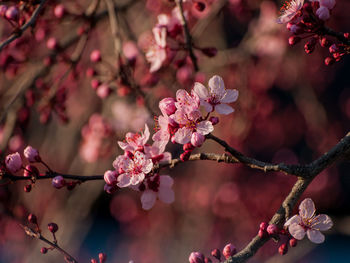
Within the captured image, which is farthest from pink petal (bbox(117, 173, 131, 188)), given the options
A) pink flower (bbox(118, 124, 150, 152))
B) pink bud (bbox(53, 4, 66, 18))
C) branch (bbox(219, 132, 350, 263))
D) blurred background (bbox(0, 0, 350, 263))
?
pink bud (bbox(53, 4, 66, 18))

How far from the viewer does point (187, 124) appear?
1.37 meters

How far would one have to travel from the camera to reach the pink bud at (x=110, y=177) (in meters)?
1.42

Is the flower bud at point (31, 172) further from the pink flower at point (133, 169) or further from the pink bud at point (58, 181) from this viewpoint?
the pink flower at point (133, 169)

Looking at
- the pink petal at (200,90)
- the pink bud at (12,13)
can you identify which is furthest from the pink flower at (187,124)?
the pink bud at (12,13)

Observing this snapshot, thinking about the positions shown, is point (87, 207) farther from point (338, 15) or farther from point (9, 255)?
point (338, 15)

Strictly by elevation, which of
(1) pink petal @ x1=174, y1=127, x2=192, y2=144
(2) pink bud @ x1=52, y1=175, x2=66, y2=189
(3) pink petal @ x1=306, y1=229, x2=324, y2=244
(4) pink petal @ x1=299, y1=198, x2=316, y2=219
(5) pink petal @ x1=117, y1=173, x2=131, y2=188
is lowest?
(3) pink petal @ x1=306, y1=229, x2=324, y2=244

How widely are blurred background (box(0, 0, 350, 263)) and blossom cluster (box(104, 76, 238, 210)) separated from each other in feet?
3.93

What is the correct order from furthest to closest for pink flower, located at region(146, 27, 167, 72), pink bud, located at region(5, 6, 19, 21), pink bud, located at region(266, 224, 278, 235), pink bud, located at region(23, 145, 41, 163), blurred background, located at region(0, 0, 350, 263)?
blurred background, located at region(0, 0, 350, 263) → pink flower, located at region(146, 27, 167, 72) → pink bud, located at region(5, 6, 19, 21) → pink bud, located at region(23, 145, 41, 163) → pink bud, located at region(266, 224, 278, 235)

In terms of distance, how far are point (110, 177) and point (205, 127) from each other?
1.30ft

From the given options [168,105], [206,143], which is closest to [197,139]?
[168,105]

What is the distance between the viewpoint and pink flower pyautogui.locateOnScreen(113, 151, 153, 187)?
4.66ft

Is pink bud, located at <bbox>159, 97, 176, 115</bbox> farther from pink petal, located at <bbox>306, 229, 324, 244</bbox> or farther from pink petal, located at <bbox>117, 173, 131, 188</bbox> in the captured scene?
pink petal, located at <bbox>306, 229, 324, 244</bbox>

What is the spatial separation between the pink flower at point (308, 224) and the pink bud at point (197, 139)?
416 millimetres

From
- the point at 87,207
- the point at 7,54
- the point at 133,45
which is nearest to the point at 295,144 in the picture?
the point at 87,207
